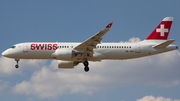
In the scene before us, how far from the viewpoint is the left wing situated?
4408 cm

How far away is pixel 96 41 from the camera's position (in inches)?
1793

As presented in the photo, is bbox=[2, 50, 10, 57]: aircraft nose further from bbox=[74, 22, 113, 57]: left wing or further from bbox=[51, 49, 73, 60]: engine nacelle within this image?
bbox=[74, 22, 113, 57]: left wing

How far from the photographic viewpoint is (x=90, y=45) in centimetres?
4709

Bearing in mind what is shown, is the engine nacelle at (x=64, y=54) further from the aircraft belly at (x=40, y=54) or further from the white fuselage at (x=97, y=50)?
the aircraft belly at (x=40, y=54)

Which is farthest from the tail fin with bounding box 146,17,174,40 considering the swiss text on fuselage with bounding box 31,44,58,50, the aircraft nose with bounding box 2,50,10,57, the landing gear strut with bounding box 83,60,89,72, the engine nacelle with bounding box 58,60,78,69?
the aircraft nose with bounding box 2,50,10,57

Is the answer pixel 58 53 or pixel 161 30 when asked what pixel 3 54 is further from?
pixel 161 30

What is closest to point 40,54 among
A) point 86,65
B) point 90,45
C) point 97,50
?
point 86,65

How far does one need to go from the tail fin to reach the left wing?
10.1 metres

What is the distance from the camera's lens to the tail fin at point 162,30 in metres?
51.9

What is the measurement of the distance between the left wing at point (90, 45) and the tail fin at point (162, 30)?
10.1 meters

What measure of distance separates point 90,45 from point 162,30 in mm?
12875

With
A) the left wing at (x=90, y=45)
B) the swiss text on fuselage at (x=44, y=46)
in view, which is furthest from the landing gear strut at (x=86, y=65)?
the swiss text on fuselage at (x=44, y=46)

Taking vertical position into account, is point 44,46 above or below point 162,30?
below

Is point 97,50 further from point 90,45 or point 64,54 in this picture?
point 64,54
